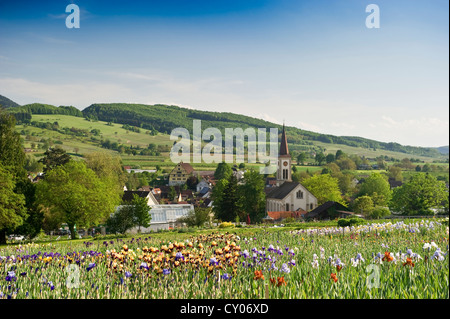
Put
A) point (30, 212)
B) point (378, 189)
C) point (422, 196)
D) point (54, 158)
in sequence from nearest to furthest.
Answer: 1. point (30, 212)
2. point (422, 196)
3. point (54, 158)
4. point (378, 189)

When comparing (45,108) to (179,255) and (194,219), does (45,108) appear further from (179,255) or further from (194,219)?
(179,255)

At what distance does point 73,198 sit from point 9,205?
5589mm

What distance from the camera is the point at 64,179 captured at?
28469 mm

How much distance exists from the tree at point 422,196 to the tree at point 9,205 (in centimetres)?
2750

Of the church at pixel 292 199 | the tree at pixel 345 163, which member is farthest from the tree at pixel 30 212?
the tree at pixel 345 163

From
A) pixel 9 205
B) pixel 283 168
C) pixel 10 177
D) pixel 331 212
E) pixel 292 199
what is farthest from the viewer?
pixel 283 168

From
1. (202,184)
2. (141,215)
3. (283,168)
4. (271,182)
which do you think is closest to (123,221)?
(141,215)

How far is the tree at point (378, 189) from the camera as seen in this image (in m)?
49.9

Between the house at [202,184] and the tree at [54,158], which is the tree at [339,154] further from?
the tree at [54,158]

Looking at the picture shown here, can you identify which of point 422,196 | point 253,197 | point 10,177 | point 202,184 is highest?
point 10,177

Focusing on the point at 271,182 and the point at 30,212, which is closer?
the point at 30,212

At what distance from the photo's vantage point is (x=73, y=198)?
1083 inches

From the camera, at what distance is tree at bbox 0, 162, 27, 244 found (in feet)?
68.8
